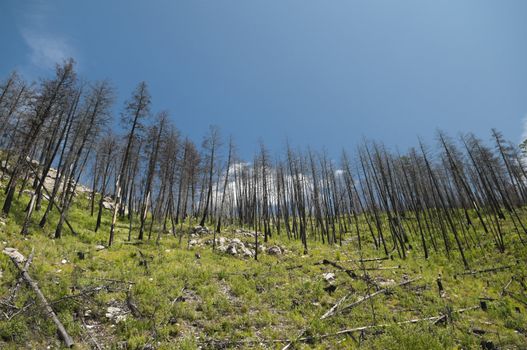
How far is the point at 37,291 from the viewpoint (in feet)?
24.9

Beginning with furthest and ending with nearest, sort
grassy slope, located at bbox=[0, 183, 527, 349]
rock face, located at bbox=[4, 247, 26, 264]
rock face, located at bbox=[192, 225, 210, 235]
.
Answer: rock face, located at bbox=[192, 225, 210, 235], rock face, located at bbox=[4, 247, 26, 264], grassy slope, located at bbox=[0, 183, 527, 349]

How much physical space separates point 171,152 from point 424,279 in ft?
75.8

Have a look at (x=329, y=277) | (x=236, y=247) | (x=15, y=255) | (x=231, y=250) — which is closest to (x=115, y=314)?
(x=15, y=255)

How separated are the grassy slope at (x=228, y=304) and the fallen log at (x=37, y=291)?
208 mm

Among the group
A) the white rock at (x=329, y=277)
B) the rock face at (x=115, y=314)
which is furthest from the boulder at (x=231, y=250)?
the rock face at (x=115, y=314)

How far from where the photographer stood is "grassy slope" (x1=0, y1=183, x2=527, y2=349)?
704 centimetres

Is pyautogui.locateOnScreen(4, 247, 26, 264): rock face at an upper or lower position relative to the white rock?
upper

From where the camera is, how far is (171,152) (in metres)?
25.0

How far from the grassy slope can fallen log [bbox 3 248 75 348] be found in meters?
0.21

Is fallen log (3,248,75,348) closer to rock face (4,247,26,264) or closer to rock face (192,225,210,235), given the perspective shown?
rock face (4,247,26,264)

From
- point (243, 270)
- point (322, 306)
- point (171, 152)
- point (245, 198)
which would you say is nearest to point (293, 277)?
point (243, 270)

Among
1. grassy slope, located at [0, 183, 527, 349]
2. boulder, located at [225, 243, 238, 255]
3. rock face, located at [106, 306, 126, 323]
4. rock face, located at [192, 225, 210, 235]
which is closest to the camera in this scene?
grassy slope, located at [0, 183, 527, 349]

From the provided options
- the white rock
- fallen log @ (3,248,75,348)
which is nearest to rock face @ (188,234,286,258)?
the white rock

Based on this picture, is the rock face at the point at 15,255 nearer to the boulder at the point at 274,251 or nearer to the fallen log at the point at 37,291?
the fallen log at the point at 37,291
